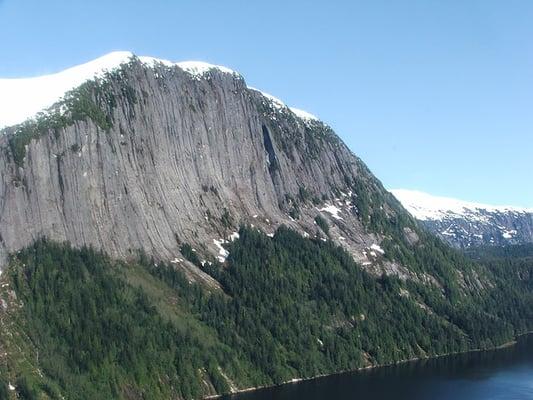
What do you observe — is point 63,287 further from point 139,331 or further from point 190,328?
point 190,328

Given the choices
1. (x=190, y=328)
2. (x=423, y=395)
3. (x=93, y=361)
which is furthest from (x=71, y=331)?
(x=423, y=395)

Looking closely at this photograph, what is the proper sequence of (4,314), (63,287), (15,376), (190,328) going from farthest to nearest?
(190,328)
(63,287)
(4,314)
(15,376)

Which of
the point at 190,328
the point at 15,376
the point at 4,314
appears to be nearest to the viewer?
the point at 15,376

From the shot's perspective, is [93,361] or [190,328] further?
[190,328]

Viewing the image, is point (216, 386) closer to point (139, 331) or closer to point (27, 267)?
point (139, 331)

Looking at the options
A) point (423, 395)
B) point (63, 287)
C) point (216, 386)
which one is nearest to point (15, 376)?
point (63, 287)

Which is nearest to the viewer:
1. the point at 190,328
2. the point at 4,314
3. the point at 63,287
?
the point at 4,314

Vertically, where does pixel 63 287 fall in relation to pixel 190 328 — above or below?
above

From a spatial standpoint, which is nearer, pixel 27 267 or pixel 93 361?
pixel 93 361

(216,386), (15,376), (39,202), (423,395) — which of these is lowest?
(423,395)
